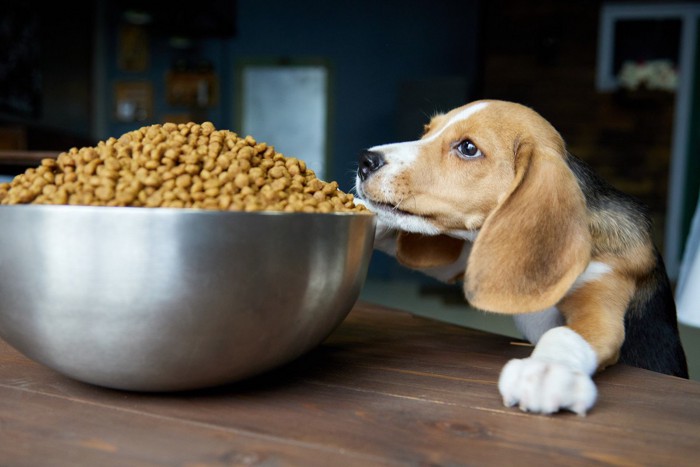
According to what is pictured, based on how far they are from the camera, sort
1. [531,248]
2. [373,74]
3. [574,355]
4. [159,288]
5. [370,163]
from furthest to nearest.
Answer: [373,74]
[370,163]
[531,248]
[574,355]
[159,288]

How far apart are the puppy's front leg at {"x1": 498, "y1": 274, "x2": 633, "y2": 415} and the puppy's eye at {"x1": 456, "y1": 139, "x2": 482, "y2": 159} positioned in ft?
1.12

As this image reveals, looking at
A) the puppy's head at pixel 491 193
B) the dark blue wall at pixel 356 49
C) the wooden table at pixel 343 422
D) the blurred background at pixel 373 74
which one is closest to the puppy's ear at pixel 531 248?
the puppy's head at pixel 491 193

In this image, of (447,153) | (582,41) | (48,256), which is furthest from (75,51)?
(48,256)

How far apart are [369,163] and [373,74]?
6.24m

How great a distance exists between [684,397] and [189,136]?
61 cm

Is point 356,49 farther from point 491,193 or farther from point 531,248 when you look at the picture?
point 531,248

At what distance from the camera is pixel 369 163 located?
1223 millimetres

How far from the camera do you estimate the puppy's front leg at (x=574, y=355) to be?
653mm

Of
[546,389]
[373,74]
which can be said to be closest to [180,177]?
[546,389]

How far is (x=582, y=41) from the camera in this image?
670cm

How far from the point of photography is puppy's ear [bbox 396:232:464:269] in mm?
1219

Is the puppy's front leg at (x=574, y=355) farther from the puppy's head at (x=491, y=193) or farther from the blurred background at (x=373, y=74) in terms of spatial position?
the blurred background at (x=373, y=74)

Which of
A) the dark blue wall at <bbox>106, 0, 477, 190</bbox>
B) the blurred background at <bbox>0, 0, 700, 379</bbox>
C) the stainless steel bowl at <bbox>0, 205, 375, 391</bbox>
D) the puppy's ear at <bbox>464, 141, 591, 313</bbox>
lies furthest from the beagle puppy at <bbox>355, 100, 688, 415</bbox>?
the dark blue wall at <bbox>106, 0, 477, 190</bbox>

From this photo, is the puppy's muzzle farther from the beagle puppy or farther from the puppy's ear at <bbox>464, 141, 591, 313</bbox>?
the puppy's ear at <bbox>464, 141, 591, 313</bbox>
